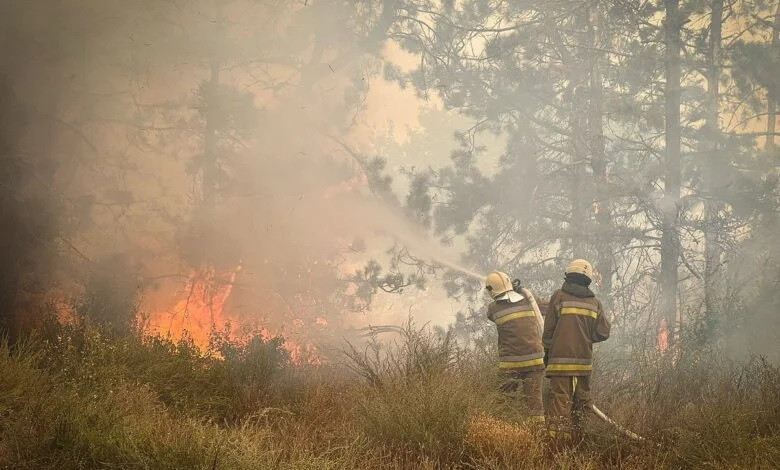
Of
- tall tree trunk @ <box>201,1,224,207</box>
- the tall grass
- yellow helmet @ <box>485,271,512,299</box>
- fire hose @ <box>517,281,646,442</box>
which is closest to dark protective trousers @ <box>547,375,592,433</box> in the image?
fire hose @ <box>517,281,646,442</box>

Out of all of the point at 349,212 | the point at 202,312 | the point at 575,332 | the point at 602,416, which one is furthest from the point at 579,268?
the point at 349,212

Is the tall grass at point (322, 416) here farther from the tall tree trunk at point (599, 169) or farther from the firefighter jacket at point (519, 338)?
the tall tree trunk at point (599, 169)

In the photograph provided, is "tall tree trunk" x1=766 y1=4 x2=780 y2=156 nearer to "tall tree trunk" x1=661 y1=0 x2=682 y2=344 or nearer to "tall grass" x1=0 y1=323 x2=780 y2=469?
Answer: "tall tree trunk" x1=661 y1=0 x2=682 y2=344

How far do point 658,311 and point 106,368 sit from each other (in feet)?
32.4

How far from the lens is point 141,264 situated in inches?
509

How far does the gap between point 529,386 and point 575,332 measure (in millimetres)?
988

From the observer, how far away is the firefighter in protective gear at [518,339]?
7.66 meters

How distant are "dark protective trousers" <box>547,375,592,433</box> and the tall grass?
304 millimetres

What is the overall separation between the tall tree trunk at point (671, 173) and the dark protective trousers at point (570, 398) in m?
6.86

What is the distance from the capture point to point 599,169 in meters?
14.0

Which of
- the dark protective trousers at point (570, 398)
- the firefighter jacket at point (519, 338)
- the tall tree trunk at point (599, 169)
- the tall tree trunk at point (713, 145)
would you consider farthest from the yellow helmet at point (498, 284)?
the tall tree trunk at point (713, 145)

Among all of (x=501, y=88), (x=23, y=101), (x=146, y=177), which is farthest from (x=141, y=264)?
(x=501, y=88)

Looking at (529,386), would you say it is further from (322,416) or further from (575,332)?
(322,416)

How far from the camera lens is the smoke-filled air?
775 centimetres
